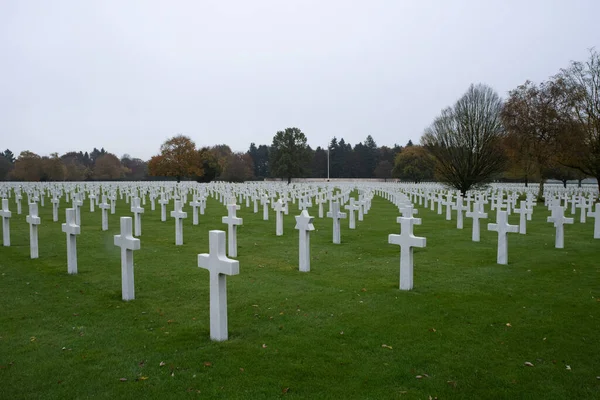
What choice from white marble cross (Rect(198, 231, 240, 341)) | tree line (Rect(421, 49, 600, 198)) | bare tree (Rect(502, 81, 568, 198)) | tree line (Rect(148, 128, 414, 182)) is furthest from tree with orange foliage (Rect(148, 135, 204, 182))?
white marble cross (Rect(198, 231, 240, 341))

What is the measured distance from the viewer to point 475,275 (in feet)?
25.9

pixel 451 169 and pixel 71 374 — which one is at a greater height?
pixel 451 169

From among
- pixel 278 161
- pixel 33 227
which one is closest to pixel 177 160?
pixel 278 161

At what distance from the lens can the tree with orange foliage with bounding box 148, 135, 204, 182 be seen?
187ft

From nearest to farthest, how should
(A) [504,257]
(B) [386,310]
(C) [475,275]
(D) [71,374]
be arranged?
(D) [71,374]
(B) [386,310]
(C) [475,275]
(A) [504,257]

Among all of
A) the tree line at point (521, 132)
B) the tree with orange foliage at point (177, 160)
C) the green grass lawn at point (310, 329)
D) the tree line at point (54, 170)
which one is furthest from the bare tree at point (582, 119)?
the tree line at point (54, 170)

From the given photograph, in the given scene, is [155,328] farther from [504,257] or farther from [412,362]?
[504,257]

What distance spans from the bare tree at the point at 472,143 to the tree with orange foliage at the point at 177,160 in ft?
109

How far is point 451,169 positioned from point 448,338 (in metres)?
29.2

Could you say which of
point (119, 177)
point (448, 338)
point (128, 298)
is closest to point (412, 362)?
point (448, 338)

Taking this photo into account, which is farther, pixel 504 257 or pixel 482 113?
→ pixel 482 113

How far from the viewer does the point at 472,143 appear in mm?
32312

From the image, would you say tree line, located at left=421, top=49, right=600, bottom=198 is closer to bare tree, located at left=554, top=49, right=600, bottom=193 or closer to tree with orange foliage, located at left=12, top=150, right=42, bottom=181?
bare tree, located at left=554, top=49, right=600, bottom=193

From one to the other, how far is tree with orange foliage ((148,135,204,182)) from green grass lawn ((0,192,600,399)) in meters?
48.5
